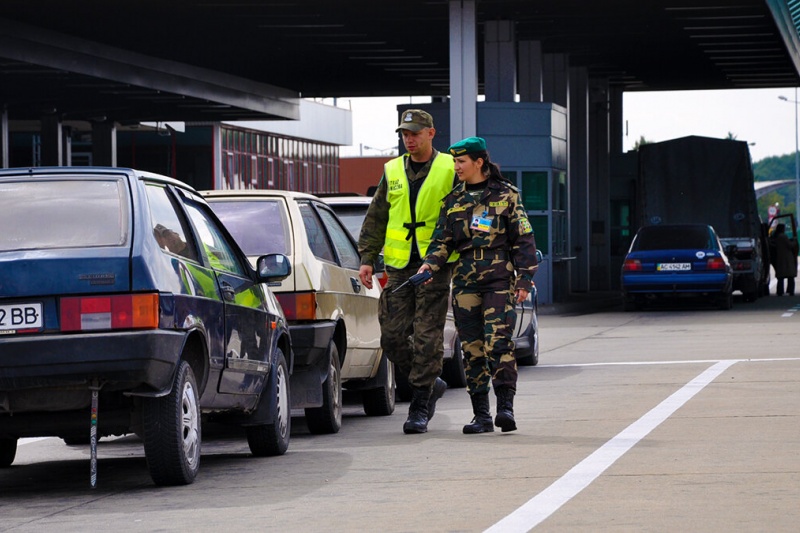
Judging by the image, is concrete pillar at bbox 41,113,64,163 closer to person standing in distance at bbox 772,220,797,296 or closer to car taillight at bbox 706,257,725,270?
person standing in distance at bbox 772,220,797,296

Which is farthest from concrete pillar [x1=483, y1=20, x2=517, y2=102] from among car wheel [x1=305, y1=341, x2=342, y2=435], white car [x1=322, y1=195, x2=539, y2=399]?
car wheel [x1=305, y1=341, x2=342, y2=435]

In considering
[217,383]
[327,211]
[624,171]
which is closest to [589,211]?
[624,171]

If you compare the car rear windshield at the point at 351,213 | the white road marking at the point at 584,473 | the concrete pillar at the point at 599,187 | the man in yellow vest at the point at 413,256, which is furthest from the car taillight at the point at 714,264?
the man in yellow vest at the point at 413,256

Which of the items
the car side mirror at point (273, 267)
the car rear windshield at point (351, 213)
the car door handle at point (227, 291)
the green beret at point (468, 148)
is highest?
the green beret at point (468, 148)

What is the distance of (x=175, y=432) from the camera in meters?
8.09

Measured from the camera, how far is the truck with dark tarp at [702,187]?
3444cm

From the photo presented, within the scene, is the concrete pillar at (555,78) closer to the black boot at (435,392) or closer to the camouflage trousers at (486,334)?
the black boot at (435,392)

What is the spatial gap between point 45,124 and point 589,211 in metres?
16.7

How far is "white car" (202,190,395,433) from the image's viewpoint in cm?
1070

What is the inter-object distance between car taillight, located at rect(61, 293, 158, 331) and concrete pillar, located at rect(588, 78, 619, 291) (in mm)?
36076

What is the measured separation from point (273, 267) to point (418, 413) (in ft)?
5.87

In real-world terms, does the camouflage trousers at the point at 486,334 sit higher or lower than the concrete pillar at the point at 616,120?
lower

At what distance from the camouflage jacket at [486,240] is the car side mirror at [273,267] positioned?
1267 mm

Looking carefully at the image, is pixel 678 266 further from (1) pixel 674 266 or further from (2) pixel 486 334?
(2) pixel 486 334
